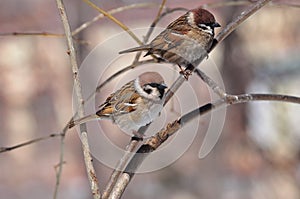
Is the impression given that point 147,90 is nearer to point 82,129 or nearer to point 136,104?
point 136,104

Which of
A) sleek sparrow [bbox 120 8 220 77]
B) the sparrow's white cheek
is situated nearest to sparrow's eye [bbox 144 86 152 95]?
sleek sparrow [bbox 120 8 220 77]

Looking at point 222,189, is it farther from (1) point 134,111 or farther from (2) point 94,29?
(1) point 134,111

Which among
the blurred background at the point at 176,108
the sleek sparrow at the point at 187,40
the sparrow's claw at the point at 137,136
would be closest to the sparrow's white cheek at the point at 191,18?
the sleek sparrow at the point at 187,40

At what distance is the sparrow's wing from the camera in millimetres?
997

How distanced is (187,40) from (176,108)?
3.75 ft

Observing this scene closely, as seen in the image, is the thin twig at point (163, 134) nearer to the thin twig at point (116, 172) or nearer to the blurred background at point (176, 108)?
the thin twig at point (116, 172)

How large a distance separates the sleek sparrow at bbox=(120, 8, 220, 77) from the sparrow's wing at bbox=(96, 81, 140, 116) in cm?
8

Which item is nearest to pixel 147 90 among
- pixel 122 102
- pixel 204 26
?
pixel 122 102

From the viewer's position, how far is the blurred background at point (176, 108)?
116 inches

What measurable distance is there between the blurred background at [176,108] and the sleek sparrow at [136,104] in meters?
1.40

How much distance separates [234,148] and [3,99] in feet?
6.20

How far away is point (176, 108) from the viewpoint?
7.31 ft

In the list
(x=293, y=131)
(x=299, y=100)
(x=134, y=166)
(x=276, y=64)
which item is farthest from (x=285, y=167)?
→ (x=134, y=166)

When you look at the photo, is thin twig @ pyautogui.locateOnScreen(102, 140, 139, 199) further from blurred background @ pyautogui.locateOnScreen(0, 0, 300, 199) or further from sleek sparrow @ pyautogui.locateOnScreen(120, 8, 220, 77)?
blurred background @ pyautogui.locateOnScreen(0, 0, 300, 199)
